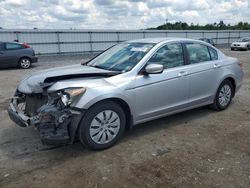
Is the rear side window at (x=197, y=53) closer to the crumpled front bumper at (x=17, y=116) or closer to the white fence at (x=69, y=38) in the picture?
the crumpled front bumper at (x=17, y=116)

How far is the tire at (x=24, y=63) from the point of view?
13320 millimetres

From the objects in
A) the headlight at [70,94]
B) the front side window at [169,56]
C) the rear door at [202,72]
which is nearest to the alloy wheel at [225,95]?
the rear door at [202,72]

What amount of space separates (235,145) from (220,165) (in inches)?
29.7

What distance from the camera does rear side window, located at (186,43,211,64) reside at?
4820mm

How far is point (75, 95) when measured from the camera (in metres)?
3.42

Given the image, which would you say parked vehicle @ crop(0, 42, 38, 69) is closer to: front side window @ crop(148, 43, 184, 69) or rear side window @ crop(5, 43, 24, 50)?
rear side window @ crop(5, 43, 24, 50)

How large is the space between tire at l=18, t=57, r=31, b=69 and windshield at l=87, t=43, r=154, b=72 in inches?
378

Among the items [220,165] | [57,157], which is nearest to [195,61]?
[220,165]

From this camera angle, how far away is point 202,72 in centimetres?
486

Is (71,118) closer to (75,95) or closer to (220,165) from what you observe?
(75,95)

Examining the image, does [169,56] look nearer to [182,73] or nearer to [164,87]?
[182,73]

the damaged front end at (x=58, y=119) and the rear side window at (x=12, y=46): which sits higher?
the rear side window at (x=12, y=46)

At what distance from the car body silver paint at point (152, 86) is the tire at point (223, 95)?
171 mm

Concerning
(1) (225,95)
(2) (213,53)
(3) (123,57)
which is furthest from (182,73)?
(1) (225,95)
